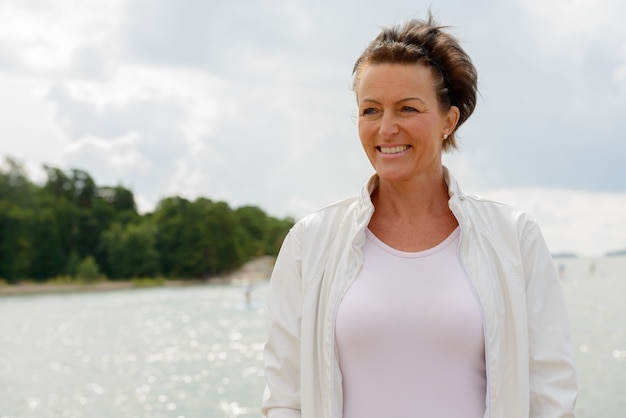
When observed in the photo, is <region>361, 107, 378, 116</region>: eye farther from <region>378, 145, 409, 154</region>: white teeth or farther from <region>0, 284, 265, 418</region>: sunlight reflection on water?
<region>0, 284, 265, 418</region>: sunlight reflection on water

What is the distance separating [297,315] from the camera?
234 centimetres

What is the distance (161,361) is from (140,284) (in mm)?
51844

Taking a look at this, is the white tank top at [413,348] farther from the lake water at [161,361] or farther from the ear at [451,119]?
the lake water at [161,361]

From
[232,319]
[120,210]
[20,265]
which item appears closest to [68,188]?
[120,210]

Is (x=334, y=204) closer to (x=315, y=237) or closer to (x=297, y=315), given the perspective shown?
(x=315, y=237)

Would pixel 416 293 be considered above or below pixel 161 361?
above

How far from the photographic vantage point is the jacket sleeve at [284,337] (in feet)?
7.53

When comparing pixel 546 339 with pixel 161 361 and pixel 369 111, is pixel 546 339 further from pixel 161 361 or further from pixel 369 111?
pixel 161 361

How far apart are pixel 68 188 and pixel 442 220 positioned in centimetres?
8006

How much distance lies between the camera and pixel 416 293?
2.24 metres

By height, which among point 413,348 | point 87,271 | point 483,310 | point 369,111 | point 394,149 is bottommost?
point 87,271

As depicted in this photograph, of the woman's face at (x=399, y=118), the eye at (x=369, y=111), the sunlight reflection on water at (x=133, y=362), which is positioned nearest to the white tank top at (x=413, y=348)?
the woman's face at (x=399, y=118)

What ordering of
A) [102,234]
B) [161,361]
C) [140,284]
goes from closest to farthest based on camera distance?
[161,361]
[140,284]
[102,234]

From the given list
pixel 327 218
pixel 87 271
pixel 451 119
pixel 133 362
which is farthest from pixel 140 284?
pixel 451 119
